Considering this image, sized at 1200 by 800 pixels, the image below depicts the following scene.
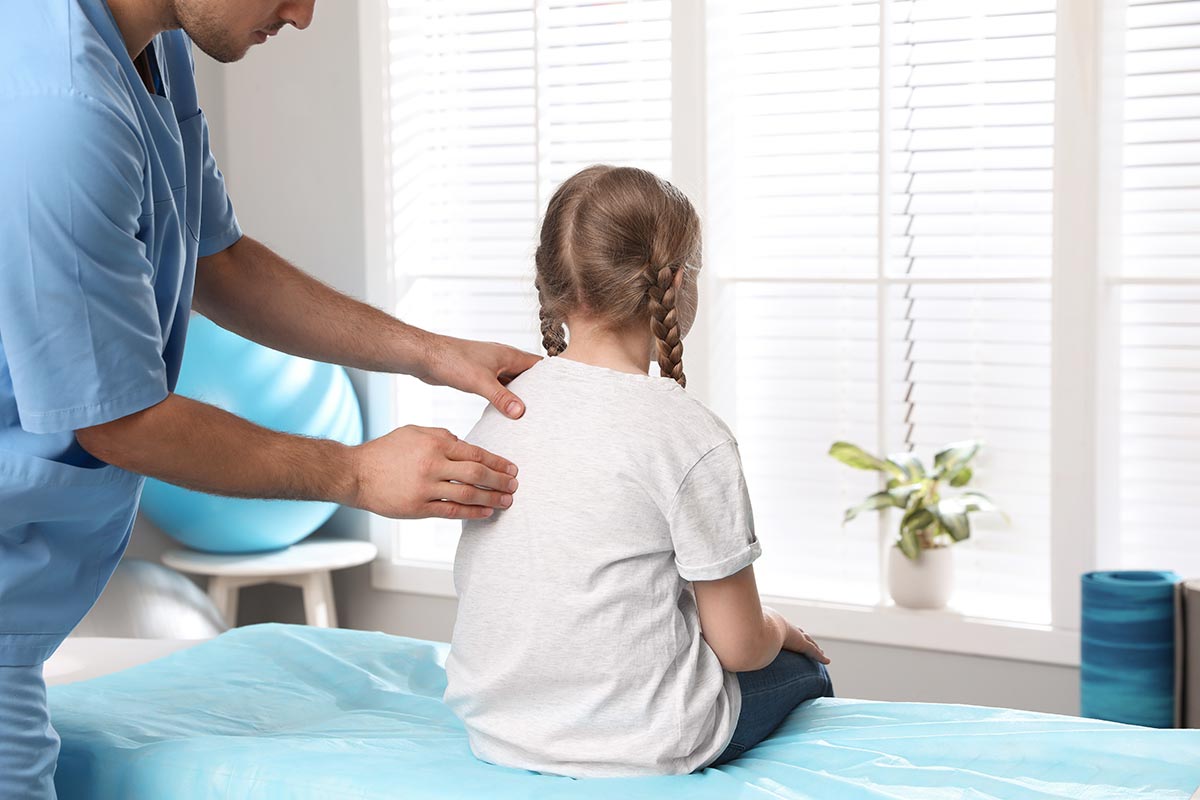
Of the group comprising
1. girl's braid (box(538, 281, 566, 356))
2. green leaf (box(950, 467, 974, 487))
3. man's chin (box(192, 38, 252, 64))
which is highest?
man's chin (box(192, 38, 252, 64))

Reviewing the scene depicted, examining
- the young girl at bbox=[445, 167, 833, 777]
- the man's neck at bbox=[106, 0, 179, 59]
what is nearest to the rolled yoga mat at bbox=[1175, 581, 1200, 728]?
the young girl at bbox=[445, 167, 833, 777]

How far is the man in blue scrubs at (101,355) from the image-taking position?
1.11 metres

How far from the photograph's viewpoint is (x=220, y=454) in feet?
4.05

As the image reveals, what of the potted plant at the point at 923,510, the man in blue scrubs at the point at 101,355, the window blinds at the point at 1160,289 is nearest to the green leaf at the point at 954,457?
the potted plant at the point at 923,510

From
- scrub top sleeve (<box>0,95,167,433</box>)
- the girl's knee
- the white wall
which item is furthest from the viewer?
the white wall

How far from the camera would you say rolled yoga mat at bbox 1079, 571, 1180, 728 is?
7.64 feet

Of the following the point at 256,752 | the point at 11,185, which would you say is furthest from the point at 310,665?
the point at 11,185

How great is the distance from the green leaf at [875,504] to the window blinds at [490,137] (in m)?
0.83

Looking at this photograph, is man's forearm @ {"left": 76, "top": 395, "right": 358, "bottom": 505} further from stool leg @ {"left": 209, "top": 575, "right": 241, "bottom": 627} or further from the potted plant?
stool leg @ {"left": 209, "top": 575, "right": 241, "bottom": 627}

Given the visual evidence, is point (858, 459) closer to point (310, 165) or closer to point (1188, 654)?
point (1188, 654)

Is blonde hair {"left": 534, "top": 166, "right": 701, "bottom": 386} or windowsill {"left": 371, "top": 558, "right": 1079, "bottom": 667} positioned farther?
windowsill {"left": 371, "top": 558, "right": 1079, "bottom": 667}

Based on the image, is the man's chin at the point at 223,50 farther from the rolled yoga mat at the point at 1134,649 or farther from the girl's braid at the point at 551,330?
the rolled yoga mat at the point at 1134,649

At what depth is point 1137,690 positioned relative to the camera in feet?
7.69

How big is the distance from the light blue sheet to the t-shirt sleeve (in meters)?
0.22
